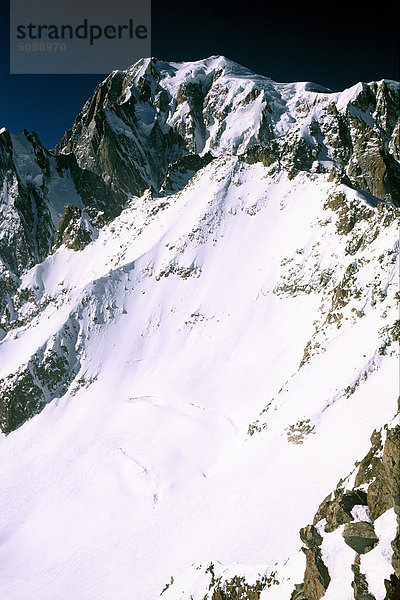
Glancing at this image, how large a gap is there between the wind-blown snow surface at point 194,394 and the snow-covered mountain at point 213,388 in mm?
285

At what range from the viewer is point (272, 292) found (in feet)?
245

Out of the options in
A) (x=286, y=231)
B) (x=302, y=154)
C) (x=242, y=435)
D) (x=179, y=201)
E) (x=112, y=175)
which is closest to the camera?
(x=242, y=435)

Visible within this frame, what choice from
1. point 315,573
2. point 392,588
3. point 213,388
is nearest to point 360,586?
point 392,588

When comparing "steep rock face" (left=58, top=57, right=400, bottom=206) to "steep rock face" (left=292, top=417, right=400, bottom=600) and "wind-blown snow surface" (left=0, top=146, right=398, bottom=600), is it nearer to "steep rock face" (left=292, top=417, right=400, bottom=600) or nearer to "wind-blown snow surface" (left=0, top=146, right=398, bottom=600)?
"wind-blown snow surface" (left=0, top=146, right=398, bottom=600)

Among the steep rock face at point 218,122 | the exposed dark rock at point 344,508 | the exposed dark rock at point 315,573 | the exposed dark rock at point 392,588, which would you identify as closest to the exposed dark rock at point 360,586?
the exposed dark rock at point 392,588

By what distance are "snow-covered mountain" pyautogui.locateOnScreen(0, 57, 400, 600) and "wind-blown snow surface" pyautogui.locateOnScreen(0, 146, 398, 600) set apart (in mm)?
285

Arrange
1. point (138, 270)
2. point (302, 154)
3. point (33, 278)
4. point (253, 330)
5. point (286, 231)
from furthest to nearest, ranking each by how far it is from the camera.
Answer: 1. point (302, 154)
2. point (33, 278)
3. point (138, 270)
4. point (286, 231)
5. point (253, 330)

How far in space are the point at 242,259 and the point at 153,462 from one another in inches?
1553

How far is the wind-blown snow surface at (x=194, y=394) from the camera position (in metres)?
42.0

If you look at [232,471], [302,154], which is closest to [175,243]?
[232,471]

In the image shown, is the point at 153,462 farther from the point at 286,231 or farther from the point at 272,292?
the point at 286,231

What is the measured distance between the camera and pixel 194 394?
68.1 metres

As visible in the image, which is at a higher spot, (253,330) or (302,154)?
(302,154)

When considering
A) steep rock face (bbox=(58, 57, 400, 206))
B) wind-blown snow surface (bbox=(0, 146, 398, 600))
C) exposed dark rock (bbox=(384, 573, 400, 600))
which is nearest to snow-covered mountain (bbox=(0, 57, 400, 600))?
exposed dark rock (bbox=(384, 573, 400, 600))
